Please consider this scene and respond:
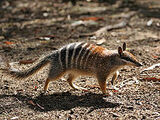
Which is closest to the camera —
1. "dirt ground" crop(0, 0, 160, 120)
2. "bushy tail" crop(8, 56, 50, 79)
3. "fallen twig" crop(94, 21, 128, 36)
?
"dirt ground" crop(0, 0, 160, 120)

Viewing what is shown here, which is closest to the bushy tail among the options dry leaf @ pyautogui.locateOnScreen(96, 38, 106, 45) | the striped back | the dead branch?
the striped back

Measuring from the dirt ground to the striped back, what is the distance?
0.51 meters

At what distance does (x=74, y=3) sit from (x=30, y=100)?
23.6 ft

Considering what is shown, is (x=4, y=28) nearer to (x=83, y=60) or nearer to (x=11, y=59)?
(x=11, y=59)

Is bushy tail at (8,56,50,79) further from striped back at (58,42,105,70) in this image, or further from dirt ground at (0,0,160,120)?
striped back at (58,42,105,70)

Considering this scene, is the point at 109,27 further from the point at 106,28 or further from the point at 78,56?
the point at 78,56

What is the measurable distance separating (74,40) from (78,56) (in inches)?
105

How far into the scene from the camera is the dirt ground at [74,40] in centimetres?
435

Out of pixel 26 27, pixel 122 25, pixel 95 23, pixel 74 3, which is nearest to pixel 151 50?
pixel 122 25

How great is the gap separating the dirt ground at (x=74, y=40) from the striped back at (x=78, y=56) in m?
0.51

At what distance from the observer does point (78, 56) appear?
4793 mm

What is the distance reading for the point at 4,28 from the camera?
8633 mm

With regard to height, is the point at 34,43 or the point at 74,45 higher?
the point at 74,45

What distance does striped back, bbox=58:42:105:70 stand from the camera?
4.80m
